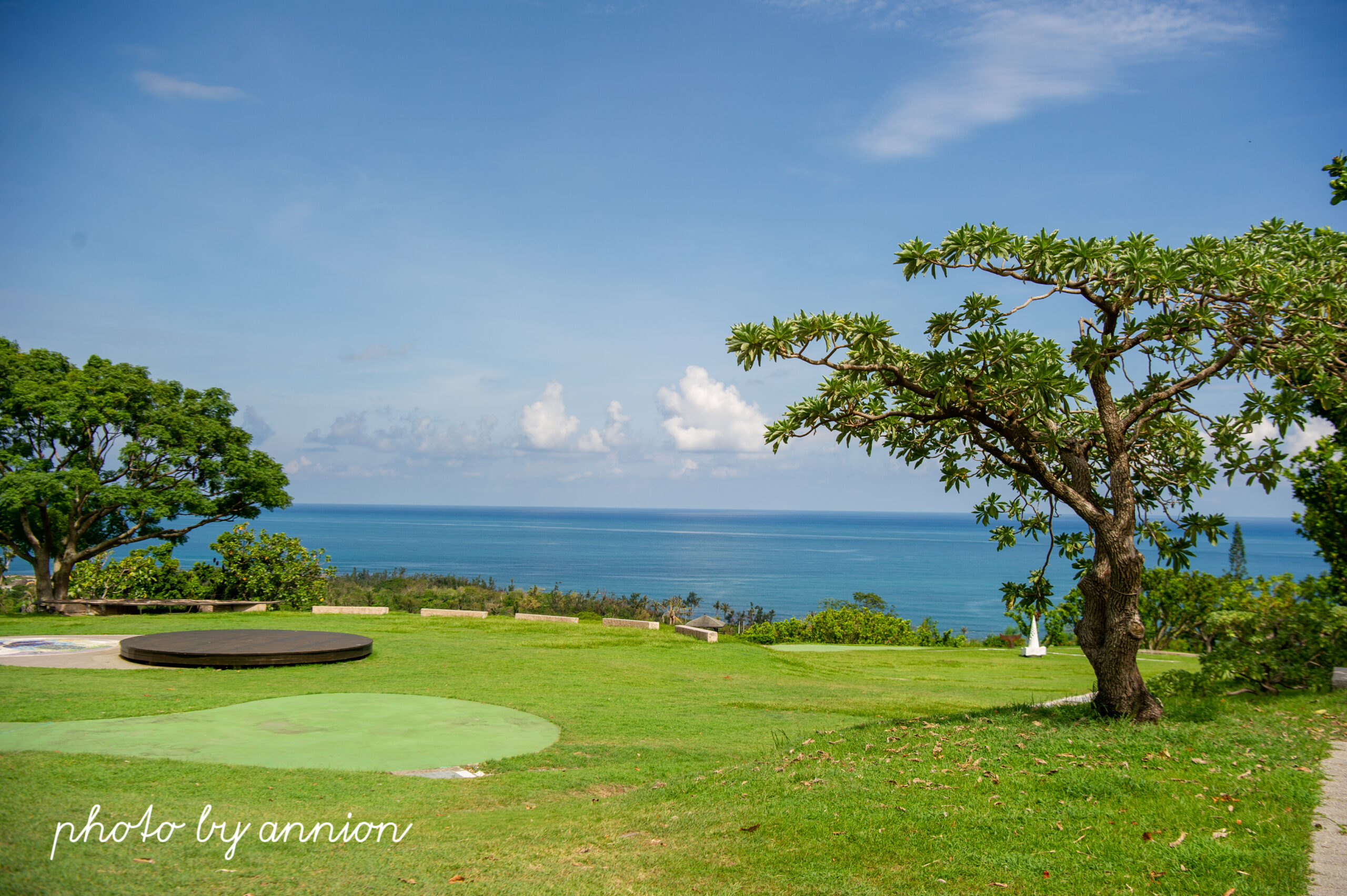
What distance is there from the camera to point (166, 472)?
73.1ft

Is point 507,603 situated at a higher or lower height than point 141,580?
lower

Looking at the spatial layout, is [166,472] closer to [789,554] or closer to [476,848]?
[476,848]

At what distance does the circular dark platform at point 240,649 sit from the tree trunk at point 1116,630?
1199 centimetres

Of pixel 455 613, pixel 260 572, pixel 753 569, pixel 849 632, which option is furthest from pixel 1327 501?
pixel 753 569

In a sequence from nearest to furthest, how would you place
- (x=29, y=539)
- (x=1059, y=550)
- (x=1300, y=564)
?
1. (x=1059, y=550)
2. (x=29, y=539)
3. (x=1300, y=564)

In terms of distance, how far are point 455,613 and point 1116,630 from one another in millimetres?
Answer: 19228

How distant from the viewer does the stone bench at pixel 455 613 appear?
74.3 ft

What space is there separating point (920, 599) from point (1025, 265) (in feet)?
303

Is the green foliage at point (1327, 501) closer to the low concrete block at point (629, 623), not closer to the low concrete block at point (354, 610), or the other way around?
the low concrete block at point (629, 623)

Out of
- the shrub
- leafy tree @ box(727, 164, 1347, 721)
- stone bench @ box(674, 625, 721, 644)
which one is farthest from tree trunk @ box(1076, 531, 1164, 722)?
the shrub

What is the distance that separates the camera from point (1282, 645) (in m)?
11.0

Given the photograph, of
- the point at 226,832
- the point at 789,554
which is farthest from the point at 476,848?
the point at 789,554

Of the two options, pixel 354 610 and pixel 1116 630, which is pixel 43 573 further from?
pixel 1116 630

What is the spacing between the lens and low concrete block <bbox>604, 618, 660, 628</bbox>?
73.0 ft
